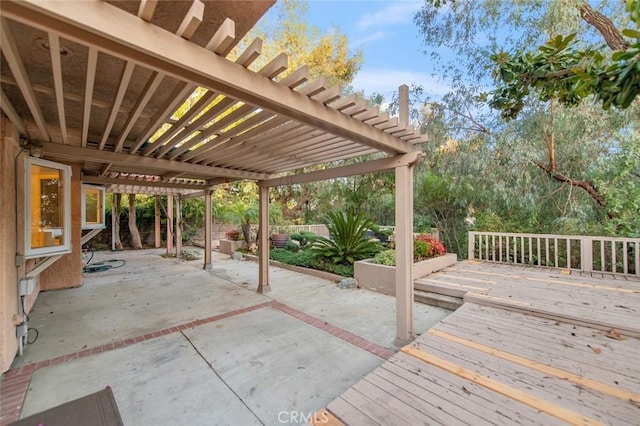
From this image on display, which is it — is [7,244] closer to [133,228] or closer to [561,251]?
[561,251]

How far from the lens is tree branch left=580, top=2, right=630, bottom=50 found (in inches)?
209

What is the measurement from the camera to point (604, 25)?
5.39 m

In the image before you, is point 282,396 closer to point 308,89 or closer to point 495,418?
point 495,418

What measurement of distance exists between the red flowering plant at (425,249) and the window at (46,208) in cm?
589

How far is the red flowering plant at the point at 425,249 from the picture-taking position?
5863 mm

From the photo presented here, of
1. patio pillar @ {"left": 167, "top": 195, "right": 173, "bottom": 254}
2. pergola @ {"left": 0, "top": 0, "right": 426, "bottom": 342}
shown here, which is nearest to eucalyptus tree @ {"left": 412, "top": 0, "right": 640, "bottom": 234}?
pergola @ {"left": 0, "top": 0, "right": 426, "bottom": 342}

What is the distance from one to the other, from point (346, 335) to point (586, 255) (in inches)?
209

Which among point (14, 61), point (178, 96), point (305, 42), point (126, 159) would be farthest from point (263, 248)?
point (305, 42)

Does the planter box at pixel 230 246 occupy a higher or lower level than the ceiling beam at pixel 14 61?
lower

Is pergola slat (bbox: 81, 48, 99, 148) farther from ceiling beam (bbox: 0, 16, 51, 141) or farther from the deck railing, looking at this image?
the deck railing

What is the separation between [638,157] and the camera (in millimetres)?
5207

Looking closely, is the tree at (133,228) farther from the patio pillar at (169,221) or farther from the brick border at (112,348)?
the brick border at (112,348)

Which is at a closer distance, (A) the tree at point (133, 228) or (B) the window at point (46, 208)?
(B) the window at point (46, 208)

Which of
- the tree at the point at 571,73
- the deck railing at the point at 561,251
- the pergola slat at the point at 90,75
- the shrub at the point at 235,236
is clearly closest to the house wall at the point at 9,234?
the pergola slat at the point at 90,75
